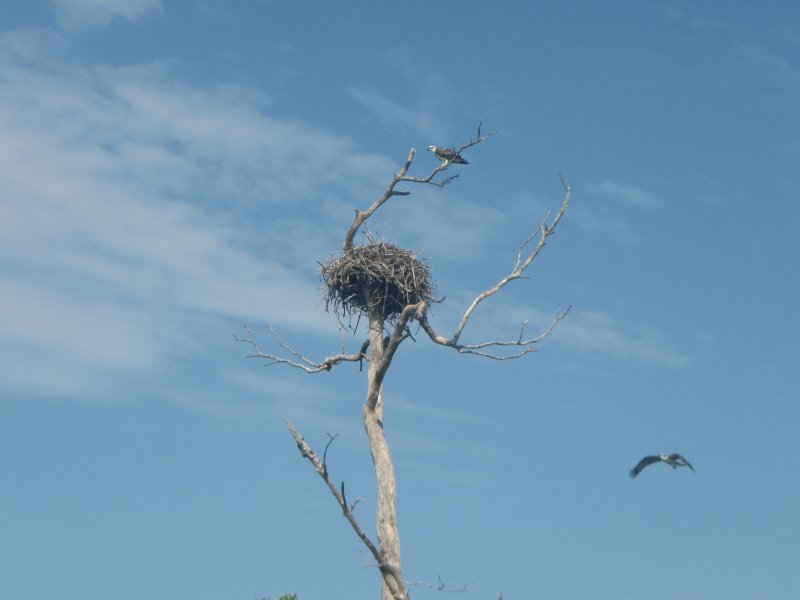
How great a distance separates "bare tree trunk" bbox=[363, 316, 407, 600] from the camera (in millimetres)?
11914

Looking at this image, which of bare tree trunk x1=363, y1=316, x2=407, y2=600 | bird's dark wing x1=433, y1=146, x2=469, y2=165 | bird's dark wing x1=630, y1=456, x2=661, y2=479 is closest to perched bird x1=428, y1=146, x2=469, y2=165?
bird's dark wing x1=433, y1=146, x2=469, y2=165

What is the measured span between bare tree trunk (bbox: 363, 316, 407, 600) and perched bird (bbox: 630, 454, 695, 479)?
8.66 feet

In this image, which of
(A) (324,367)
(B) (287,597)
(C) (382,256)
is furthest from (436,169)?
(B) (287,597)

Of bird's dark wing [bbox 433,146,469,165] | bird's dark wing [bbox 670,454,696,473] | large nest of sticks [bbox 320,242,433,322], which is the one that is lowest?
bird's dark wing [bbox 670,454,696,473]

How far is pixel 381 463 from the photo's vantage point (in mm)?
12570

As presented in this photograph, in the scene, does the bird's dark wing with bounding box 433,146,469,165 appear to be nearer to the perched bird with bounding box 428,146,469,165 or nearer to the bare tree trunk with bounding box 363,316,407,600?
the perched bird with bounding box 428,146,469,165

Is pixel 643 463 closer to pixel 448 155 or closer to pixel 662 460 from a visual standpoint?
pixel 662 460

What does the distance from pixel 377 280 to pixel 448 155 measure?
1936mm

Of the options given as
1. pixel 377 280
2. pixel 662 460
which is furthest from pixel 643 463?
pixel 377 280

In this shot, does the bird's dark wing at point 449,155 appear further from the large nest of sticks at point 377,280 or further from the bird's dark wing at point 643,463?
the bird's dark wing at point 643,463

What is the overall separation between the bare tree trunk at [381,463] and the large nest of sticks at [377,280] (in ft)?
2.38

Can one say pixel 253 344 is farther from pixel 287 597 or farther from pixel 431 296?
pixel 287 597

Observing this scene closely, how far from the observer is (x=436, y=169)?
535 inches

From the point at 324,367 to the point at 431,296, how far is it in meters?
1.85
